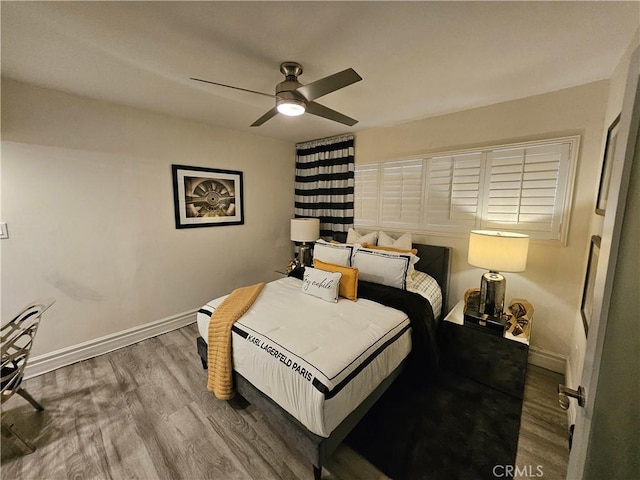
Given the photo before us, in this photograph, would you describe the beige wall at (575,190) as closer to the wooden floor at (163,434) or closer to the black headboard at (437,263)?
the black headboard at (437,263)

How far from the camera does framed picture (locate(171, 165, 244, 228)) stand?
299cm

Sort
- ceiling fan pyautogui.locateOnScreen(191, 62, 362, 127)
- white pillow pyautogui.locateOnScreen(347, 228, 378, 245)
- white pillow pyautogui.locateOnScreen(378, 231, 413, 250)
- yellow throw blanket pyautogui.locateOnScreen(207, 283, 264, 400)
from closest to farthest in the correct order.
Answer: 1. ceiling fan pyautogui.locateOnScreen(191, 62, 362, 127)
2. yellow throw blanket pyautogui.locateOnScreen(207, 283, 264, 400)
3. white pillow pyautogui.locateOnScreen(378, 231, 413, 250)
4. white pillow pyautogui.locateOnScreen(347, 228, 378, 245)

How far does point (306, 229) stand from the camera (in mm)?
3594

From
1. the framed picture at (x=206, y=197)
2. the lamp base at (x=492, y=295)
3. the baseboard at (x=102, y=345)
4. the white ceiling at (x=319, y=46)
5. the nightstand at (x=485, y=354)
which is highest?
the white ceiling at (x=319, y=46)

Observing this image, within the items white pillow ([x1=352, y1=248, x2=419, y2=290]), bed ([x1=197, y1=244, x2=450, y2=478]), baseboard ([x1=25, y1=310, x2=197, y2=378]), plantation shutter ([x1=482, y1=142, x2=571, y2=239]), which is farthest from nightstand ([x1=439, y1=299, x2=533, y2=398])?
baseboard ([x1=25, y1=310, x2=197, y2=378])

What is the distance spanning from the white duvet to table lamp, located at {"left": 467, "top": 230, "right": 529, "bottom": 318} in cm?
77

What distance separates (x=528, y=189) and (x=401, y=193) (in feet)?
3.95

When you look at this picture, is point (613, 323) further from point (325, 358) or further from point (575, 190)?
point (575, 190)

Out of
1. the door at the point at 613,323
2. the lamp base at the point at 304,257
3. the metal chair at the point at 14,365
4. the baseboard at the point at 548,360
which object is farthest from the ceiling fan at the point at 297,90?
the baseboard at the point at 548,360

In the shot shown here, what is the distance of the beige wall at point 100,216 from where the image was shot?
2119 millimetres

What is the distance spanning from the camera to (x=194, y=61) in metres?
1.78

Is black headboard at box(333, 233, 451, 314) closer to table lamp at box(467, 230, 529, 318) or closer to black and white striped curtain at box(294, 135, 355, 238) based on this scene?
table lamp at box(467, 230, 529, 318)

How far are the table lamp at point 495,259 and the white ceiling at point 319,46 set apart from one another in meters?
1.24

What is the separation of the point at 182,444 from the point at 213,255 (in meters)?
2.14
